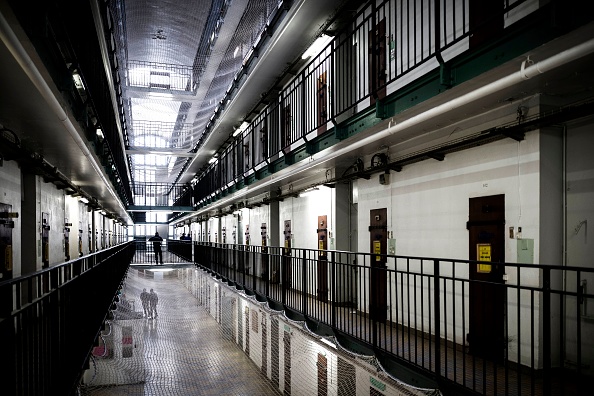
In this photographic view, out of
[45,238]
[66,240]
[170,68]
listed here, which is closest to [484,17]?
[45,238]

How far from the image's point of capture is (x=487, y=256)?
17.3ft

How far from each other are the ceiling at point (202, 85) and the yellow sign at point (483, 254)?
1.43 meters

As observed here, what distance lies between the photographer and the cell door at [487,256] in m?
5.00

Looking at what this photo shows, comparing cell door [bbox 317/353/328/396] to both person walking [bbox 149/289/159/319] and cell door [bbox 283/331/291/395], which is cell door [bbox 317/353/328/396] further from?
person walking [bbox 149/289/159/319]

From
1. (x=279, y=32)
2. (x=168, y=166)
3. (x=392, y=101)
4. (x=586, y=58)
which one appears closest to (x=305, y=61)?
(x=279, y=32)

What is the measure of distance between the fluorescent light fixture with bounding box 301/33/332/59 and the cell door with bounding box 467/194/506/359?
17.1ft

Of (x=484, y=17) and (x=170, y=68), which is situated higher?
(x=170, y=68)

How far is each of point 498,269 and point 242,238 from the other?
49.1ft

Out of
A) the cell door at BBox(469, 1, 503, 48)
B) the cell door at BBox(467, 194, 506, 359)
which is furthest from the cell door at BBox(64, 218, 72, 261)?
the cell door at BBox(469, 1, 503, 48)

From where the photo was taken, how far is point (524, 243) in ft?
15.4

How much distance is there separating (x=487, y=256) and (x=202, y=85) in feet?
35.0

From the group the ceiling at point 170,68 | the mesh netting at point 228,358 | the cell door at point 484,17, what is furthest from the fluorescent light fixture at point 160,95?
the cell door at point 484,17

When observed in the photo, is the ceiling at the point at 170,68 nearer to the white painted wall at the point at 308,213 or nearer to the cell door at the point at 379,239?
the white painted wall at the point at 308,213

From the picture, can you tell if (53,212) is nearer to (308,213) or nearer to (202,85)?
(202,85)
